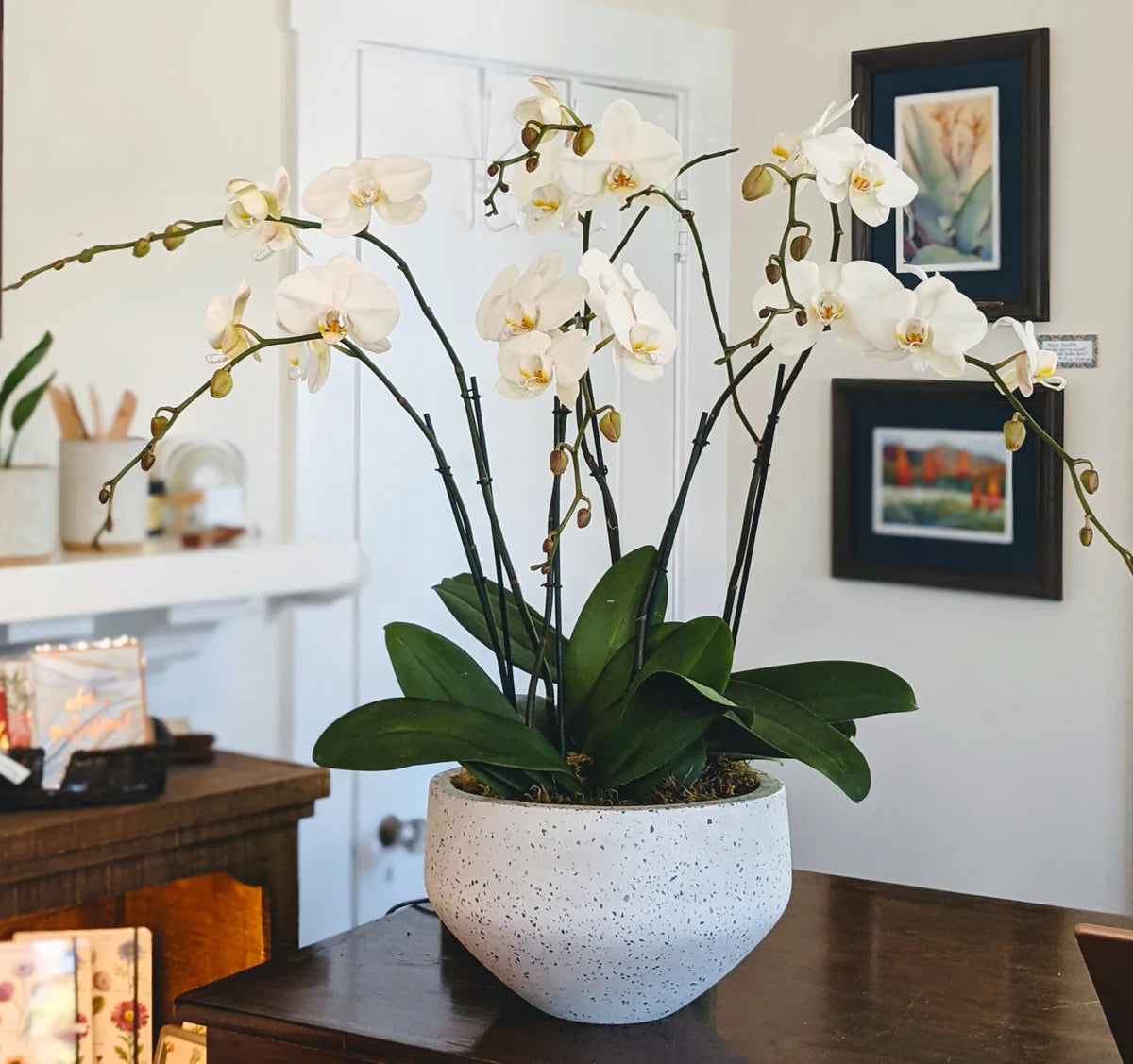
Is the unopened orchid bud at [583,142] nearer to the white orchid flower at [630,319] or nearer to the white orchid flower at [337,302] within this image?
the white orchid flower at [630,319]

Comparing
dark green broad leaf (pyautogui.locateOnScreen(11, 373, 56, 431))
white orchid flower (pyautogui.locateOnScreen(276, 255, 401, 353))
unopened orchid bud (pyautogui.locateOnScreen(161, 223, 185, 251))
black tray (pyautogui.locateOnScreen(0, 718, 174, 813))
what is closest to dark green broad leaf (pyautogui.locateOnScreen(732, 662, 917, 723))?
white orchid flower (pyautogui.locateOnScreen(276, 255, 401, 353))

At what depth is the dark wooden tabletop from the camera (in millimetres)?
1194

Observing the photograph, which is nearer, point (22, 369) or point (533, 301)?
point (533, 301)

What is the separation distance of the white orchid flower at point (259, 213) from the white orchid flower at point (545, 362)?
0.67 ft

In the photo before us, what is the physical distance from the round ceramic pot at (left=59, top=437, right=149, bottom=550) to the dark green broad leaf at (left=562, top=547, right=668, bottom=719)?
1.01m

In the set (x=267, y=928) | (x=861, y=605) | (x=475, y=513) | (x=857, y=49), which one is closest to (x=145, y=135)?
(x=475, y=513)

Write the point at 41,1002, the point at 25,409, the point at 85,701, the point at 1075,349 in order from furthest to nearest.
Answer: the point at 1075,349
the point at 25,409
the point at 85,701
the point at 41,1002

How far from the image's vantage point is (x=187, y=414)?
2.34 meters

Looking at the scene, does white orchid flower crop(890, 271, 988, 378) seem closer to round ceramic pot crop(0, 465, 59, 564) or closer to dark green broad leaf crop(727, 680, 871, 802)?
dark green broad leaf crop(727, 680, 871, 802)

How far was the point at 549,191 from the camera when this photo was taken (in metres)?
1.17

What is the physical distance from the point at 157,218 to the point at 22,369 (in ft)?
1.17

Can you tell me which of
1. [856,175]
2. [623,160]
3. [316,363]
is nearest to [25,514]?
[316,363]

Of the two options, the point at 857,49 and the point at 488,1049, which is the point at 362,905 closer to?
the point at 488,1049

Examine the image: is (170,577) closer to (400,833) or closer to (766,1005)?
(400,833)
